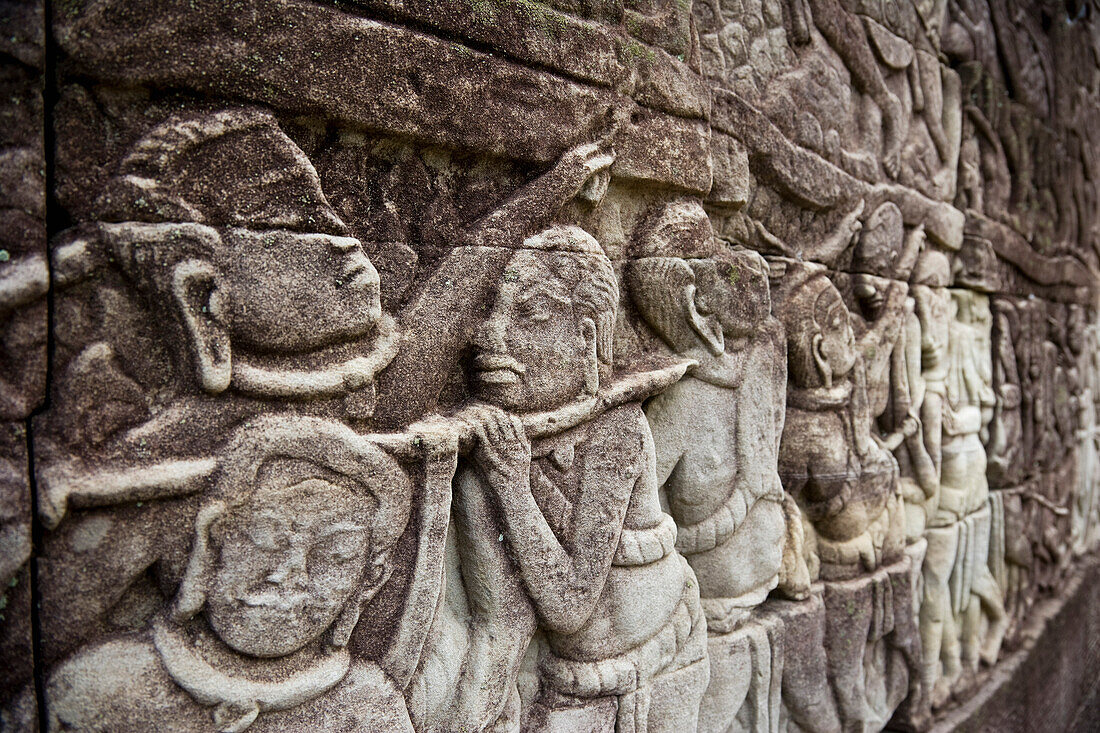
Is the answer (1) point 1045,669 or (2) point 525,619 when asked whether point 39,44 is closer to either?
(2) point 525,619

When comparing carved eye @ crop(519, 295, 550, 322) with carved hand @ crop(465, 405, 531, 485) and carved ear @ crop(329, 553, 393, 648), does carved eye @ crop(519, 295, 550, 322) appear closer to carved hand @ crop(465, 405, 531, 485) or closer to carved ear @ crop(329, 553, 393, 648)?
carved hand @ crop(465, 405, 531, 485)

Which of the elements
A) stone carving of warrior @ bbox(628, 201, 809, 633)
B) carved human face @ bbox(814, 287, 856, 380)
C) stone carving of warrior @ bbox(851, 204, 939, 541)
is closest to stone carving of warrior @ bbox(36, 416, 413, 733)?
stone carving of warrior @ bbox(628, 201, 809, 633)

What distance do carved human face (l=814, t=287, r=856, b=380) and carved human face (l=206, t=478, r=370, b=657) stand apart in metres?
2.53

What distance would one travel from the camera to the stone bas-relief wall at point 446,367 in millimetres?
1707

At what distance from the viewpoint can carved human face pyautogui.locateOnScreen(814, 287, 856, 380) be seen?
12.0 ft

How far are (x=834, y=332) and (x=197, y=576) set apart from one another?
306 cm

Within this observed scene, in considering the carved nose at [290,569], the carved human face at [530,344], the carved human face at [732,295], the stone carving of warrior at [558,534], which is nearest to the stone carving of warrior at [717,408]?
the carved human face at [732,295]

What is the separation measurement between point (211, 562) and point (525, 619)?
101 centimetres

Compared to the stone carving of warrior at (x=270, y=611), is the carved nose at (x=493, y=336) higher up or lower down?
higher up

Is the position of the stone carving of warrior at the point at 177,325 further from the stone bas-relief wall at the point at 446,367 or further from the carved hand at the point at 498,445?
the carved hand at the point at 498,445

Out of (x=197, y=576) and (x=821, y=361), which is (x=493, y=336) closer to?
(x=197, y=576)

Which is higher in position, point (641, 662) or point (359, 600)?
point (359, 600)

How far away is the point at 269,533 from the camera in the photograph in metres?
1.89

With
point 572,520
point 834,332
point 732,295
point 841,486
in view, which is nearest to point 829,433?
point 841,486
